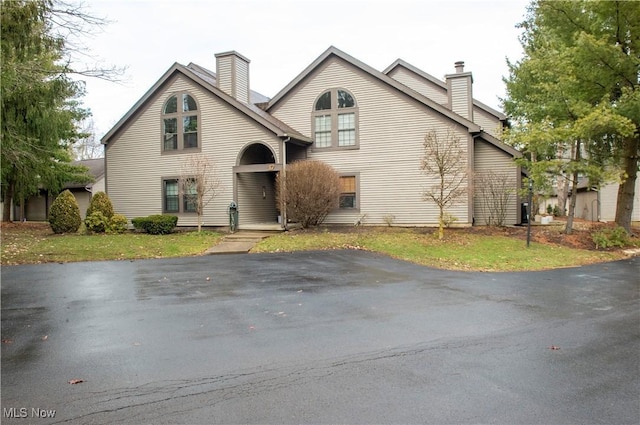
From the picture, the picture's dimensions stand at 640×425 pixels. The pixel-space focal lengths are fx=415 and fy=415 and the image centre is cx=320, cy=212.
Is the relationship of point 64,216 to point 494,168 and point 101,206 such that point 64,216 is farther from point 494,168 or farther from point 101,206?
point 494,168

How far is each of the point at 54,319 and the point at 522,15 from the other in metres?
26.5

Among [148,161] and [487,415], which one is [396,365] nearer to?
[487,415]

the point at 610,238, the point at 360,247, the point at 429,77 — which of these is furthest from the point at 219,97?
the point at 610,238

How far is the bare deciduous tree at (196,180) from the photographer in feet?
57.5

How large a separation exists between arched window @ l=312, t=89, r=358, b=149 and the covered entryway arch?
239 centimetres

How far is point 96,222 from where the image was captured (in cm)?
1692

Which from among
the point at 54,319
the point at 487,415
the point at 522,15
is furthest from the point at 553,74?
the point at 54,319

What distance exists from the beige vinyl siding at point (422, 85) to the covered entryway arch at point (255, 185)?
919cm

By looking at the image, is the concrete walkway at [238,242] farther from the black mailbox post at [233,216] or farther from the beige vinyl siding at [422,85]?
the beige vinyl siding at [422,85]

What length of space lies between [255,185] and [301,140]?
307 cm

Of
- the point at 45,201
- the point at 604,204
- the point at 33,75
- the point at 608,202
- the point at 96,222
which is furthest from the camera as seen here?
the point at 45,201

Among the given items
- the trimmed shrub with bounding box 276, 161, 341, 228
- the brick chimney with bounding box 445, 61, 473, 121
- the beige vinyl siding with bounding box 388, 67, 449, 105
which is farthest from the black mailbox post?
the beige vinyl siding with bounding box 388, 67, 449, 105

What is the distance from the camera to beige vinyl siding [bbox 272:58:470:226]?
1673 cm

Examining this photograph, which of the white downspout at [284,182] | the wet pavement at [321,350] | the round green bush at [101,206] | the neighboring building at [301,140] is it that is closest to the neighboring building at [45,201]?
the neighboring building at [301,140]
